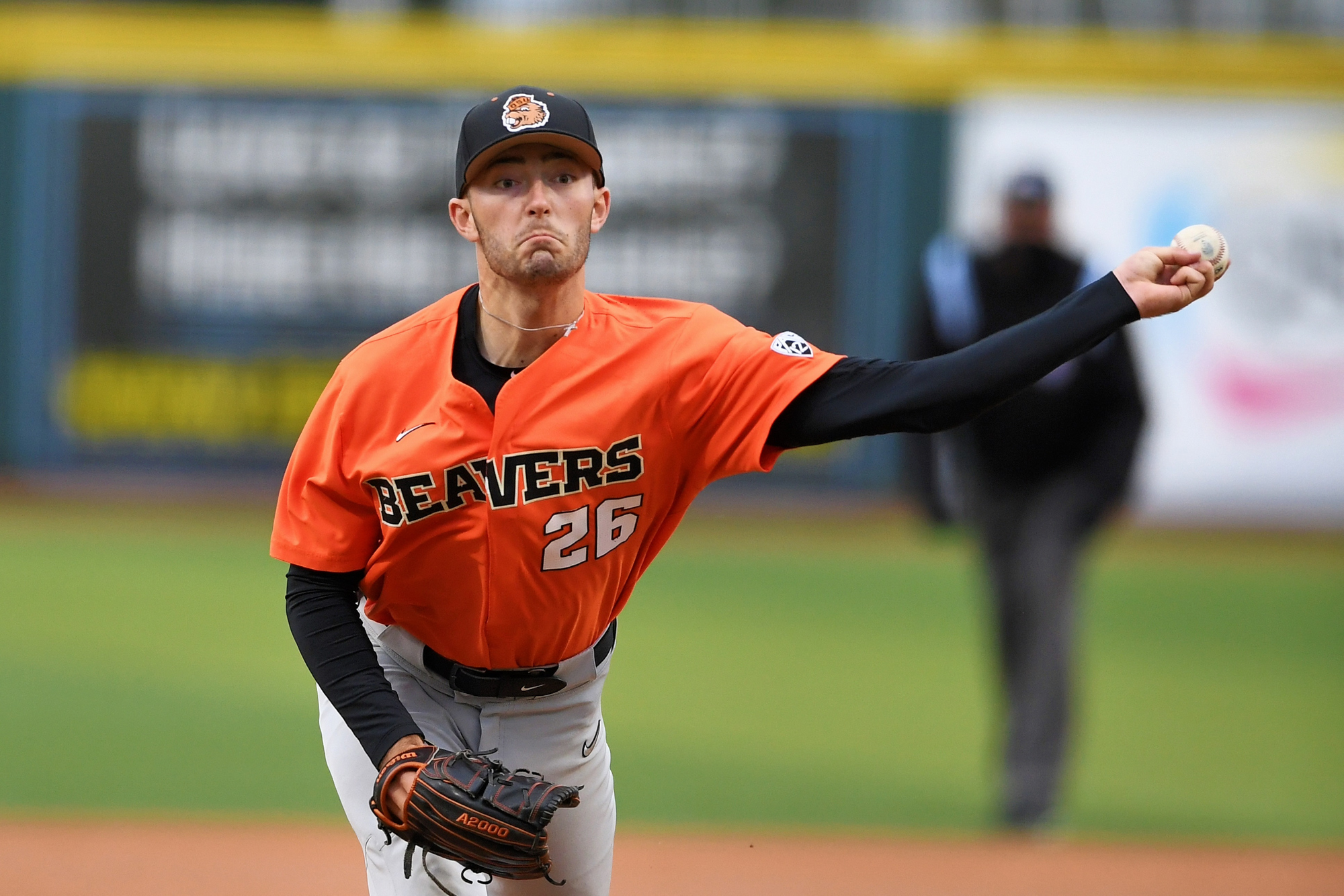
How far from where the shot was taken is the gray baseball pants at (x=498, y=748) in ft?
9.56

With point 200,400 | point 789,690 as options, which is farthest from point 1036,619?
point 200,400

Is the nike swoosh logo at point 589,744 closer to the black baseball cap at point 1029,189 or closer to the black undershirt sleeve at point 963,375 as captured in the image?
the black undershirt sleeve at point 963,375

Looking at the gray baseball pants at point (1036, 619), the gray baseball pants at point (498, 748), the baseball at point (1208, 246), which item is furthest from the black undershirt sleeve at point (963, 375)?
the gray baseball pants at point (1036, 619)

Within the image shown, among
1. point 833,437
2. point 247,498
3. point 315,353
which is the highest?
point 833,437

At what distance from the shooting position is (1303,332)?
12.7 metres

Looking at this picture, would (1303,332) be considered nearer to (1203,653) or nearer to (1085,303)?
(1203,653)

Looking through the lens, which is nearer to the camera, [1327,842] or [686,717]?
[1327,842]

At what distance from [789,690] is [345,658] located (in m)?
4.86

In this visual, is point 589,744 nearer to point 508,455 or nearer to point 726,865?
point 508,455

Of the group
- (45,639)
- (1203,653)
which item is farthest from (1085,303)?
(45,639)

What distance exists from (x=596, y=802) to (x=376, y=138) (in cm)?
1119

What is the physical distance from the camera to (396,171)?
1355cm

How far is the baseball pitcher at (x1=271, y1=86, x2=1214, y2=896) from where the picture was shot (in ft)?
8.80

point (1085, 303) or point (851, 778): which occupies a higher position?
point (1085, 303)
